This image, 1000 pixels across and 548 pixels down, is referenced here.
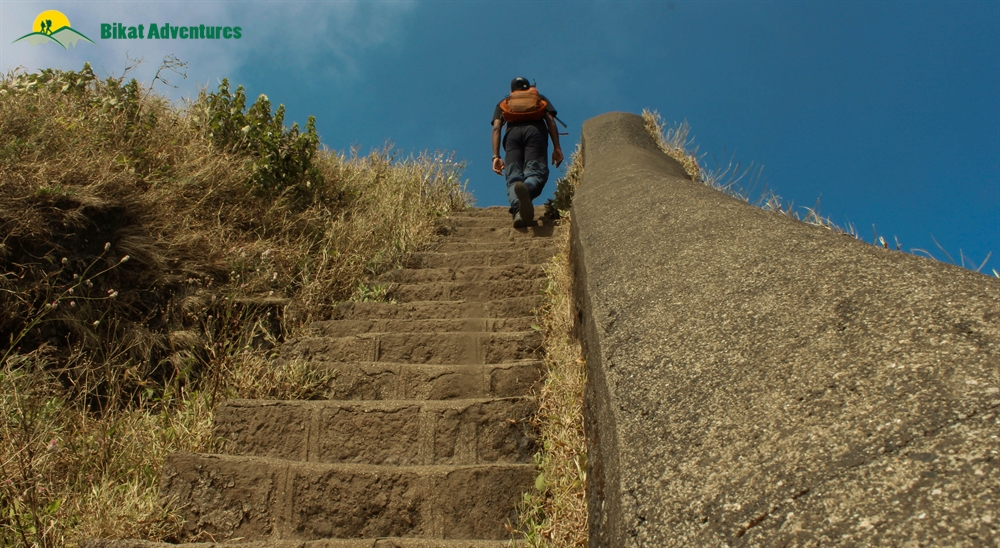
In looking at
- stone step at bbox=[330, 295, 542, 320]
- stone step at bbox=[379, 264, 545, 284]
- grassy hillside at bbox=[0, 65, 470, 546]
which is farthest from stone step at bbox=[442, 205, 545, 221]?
stone step at bbox=[330, 295, 542, 320]

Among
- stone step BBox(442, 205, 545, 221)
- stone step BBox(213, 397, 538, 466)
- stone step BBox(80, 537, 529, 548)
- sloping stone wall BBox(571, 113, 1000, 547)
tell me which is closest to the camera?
sloping stone wall BBox(571, 113, 1000, 547)

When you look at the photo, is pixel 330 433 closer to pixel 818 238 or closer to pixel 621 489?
pixel 621 489

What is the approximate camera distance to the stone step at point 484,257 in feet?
19.0

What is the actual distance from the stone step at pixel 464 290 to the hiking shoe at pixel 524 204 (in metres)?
1.41

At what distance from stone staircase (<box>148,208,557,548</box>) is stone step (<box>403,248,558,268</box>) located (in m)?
1.49

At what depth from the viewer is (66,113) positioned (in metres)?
5.56

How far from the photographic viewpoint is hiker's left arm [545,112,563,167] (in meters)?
7.07

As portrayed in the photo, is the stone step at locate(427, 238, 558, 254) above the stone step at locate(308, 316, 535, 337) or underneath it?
above

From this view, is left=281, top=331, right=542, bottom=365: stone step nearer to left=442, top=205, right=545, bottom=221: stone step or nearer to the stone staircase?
the stone staircase

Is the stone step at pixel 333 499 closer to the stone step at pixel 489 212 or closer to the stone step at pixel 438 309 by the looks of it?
the stone step at pixel 438 309

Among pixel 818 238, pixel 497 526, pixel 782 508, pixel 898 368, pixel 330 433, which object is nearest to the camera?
pixel 782 508

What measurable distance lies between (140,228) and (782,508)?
14.8 feet

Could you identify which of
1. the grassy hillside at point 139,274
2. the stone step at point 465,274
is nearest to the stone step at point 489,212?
the grassy hillside at point 139,274

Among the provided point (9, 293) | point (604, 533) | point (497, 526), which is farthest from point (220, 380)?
point (604, 533)
